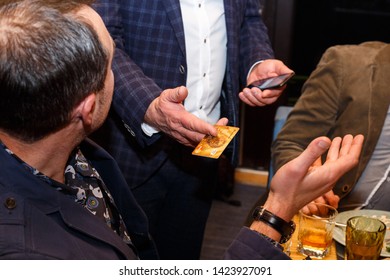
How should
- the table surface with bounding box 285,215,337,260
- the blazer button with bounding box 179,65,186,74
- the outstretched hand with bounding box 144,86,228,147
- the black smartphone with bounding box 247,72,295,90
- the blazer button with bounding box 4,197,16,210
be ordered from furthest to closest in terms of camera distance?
1. the blazer button with bounding box 179,65,186,74
2. the black smartphone with bounding box 247,72,295,90
3. the outstretched hand with bounding box 144,86,228,147
4. the table surface with bounding box 285,215,337,260
5. the blazer button with bounding box 4,197,16,210

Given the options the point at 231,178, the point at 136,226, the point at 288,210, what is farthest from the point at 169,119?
the point at 231,178

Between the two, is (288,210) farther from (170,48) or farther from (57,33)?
(170,48)

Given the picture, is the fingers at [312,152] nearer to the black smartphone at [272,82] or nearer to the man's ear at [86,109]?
the man's ear at [86,109]

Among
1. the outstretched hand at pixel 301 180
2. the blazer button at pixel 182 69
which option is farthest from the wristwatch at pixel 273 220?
the blazer button at pixel 182 69

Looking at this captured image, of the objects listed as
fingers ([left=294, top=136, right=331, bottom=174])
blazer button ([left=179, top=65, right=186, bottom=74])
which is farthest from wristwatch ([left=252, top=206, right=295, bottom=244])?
blazer button ([left=179, top=65, right=186, bottom=74])

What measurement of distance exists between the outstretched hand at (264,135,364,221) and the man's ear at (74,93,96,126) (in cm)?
52

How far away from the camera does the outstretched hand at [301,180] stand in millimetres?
1573

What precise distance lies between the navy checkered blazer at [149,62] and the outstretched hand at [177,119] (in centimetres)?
8

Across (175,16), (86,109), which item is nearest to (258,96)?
(175,16)

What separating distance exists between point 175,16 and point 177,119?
0.50m

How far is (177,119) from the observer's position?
2.16 m

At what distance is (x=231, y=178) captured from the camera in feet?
14.9

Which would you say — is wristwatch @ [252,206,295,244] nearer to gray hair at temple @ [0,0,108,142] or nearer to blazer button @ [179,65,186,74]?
gray hair at temple @ [0,0,108,142]

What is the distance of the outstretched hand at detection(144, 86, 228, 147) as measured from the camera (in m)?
2.09
